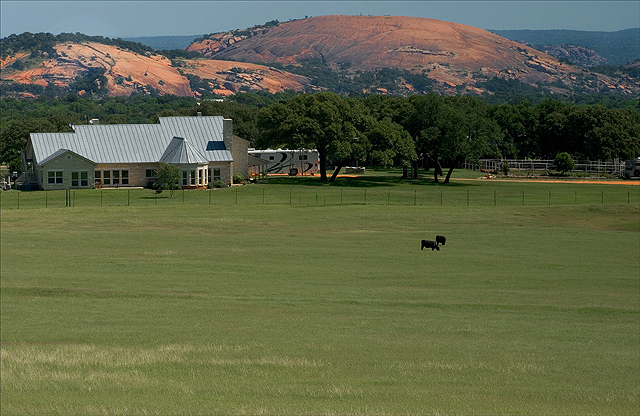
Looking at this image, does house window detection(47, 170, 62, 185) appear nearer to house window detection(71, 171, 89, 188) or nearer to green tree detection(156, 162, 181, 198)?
house window detection(71, 171, 89, 188)

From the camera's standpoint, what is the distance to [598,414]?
16.1 m

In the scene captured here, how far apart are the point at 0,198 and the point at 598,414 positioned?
6640cm

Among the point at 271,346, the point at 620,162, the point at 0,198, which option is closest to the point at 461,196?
the point at 0,198

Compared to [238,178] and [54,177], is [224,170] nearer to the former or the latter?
[238,178]

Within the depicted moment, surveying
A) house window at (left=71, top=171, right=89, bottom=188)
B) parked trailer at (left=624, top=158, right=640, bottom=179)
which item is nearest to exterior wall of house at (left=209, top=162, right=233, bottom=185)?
house window at (left=71, top=171, right=89, bottom=188)

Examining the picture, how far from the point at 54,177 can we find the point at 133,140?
9136 millimetres

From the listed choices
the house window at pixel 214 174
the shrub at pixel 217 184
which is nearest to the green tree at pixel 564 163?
the house window at pixel 214 174

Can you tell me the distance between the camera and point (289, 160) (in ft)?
359

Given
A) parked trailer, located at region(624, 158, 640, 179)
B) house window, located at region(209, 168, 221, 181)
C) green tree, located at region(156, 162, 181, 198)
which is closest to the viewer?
green tree, located at region(156, 162, 181, 198)

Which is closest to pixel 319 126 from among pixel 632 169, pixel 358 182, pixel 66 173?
pixel 358 182

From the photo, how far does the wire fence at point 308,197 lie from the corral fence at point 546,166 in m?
29.5

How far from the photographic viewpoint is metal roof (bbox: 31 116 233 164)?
282 ft

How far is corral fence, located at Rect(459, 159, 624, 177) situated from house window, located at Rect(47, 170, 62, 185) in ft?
189

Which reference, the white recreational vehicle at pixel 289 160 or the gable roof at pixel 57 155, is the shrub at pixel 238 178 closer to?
the gable roof at pixel 57 155
